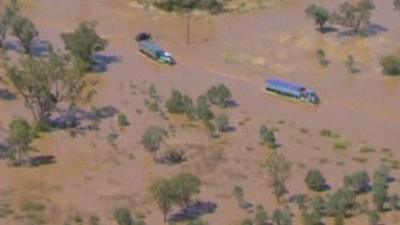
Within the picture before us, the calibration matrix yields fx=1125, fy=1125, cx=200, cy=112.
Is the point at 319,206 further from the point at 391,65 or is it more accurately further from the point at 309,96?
the point at 391,65

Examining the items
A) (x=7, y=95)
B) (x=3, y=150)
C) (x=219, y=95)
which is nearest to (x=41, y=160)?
(x=3, y=150)

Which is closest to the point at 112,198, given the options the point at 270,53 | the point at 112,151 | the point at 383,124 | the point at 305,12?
the point at 112,151

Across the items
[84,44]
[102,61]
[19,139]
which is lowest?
[19,139]

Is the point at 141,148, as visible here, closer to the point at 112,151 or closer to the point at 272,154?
the point at 112,151

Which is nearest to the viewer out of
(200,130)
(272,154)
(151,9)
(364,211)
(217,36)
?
(364,211)

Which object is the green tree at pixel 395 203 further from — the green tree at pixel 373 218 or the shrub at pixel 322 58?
the shrub at pixel 322 58

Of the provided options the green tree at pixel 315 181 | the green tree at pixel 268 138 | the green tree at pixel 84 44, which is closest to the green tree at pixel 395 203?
the green tree at pixel 315 181
